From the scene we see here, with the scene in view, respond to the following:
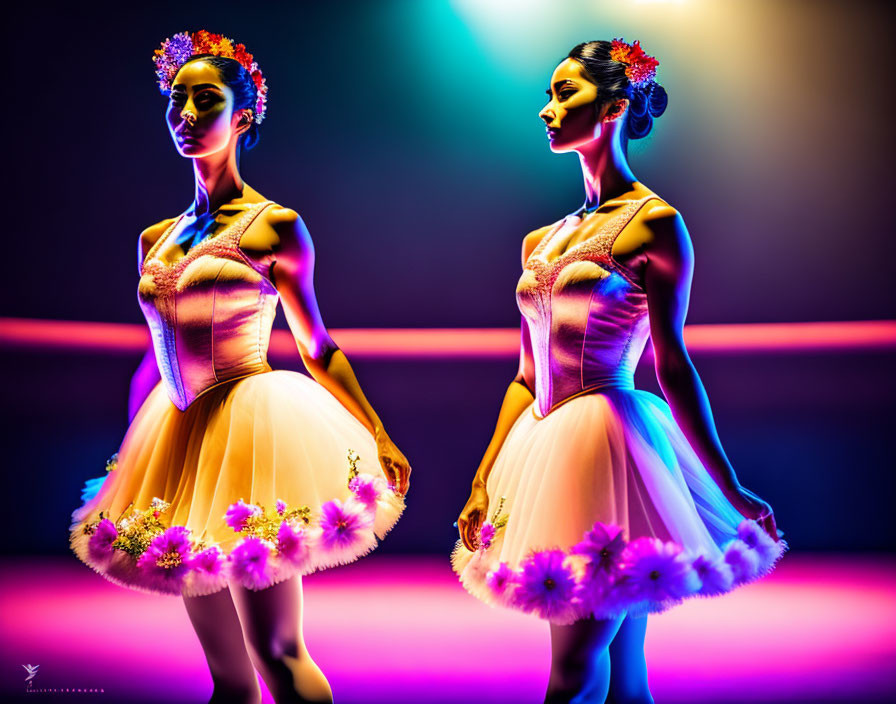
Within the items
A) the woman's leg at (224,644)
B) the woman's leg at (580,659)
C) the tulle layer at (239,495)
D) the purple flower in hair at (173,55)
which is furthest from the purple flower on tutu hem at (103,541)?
the purple flower in hair at (173,55)

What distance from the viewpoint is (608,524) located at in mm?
1649

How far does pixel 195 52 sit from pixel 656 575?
1.50m

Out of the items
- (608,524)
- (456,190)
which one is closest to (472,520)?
(608,524)

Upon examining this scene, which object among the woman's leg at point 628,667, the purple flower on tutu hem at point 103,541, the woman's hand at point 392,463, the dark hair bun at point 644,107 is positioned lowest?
the woman's leg at point 628,667

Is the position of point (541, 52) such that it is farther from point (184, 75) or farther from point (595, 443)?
point (595, 443)

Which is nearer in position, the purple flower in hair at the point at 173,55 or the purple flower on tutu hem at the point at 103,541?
the purple flower on tutu hem at the point at 103,541

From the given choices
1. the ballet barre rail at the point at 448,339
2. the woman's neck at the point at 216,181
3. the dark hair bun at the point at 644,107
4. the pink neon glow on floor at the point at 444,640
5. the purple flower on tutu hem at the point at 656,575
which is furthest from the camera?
the ballet barre rail at the point at 448,339

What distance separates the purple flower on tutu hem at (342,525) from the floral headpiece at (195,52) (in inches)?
36.4

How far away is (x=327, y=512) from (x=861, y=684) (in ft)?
5.10

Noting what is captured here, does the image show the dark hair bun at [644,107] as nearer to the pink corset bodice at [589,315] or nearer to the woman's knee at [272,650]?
the pink corset bodice at [589,315]

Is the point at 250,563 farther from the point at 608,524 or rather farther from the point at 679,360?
the point at 679,360

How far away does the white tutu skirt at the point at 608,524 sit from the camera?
1.60 metres

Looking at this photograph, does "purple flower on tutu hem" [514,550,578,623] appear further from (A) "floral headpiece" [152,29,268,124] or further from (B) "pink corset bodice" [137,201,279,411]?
(A) "floral headpiece" [152,29,268,124]

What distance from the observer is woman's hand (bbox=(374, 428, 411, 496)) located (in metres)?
1.95
